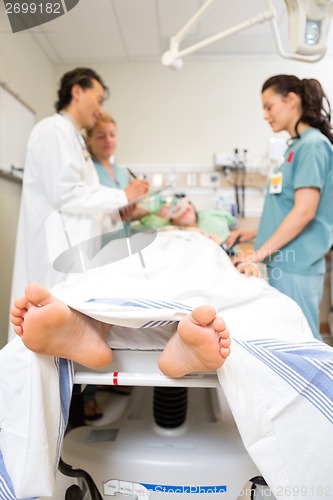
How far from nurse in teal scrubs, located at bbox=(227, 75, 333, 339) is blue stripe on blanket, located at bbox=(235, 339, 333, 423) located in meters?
0.71

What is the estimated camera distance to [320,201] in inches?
55.8

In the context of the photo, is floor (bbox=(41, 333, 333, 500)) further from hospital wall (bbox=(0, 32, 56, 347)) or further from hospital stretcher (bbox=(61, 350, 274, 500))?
hospital wall (bbox=(0, 32, 56, 347))

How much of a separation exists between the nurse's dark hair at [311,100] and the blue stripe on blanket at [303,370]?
962 millimetres

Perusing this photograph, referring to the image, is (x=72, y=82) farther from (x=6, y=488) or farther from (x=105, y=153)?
(x=6, y=488)

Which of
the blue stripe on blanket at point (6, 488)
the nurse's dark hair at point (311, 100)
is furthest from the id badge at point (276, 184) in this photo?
the blue stripe on blanket at point (6, 488)

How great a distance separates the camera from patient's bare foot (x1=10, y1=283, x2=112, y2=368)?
67 centimetres

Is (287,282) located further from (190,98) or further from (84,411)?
(190,98)

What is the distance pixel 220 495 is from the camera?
876mm

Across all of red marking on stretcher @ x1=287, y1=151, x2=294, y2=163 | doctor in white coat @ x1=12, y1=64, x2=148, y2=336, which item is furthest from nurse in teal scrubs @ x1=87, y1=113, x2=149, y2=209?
red marking on stretcher @ x1=287, y1=151, x2=294, y2=163

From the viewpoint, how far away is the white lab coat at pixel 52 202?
147cm

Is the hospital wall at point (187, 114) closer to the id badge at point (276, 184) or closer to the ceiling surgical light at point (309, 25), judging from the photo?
the id badge at point (276, 184)

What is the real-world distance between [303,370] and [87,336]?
0.44 meters

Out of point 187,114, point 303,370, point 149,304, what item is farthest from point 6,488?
point 187,114

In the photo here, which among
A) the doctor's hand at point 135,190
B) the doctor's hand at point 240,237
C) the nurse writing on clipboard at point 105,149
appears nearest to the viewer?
the doctor's hand at point 135,190
